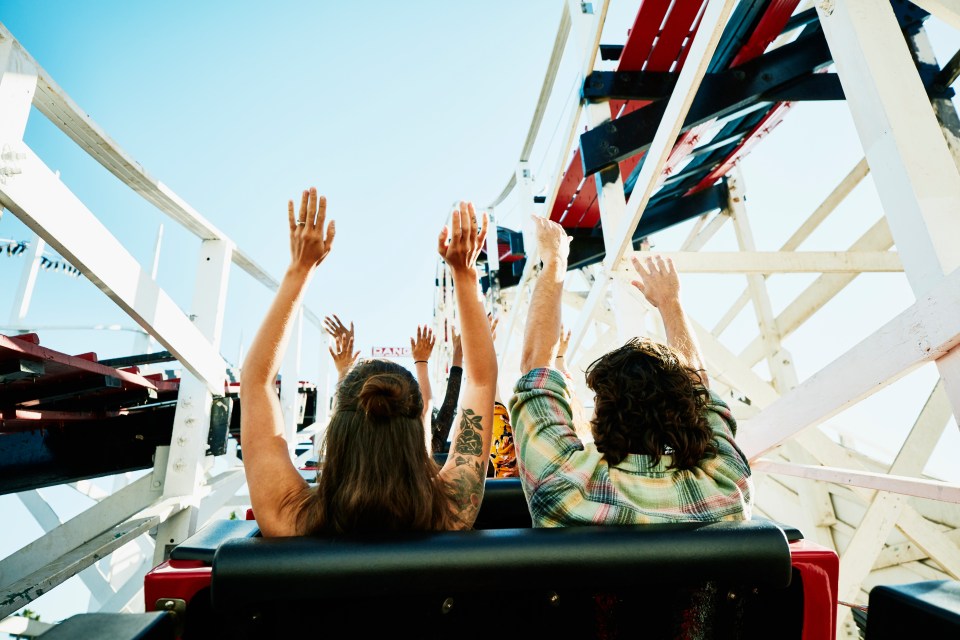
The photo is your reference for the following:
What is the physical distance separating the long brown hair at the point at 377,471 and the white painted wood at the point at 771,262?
122 cm

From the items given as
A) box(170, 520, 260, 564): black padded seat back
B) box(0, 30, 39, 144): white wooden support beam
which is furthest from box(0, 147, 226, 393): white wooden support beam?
box(170, 520, 260, 564): black padded seat back

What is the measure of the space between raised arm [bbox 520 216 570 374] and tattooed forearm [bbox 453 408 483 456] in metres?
0.15

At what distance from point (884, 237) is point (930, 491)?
2056 mm

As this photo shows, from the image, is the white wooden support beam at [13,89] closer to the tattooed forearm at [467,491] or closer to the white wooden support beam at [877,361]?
the tattooed forearm at [467,491]

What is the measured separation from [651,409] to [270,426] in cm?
73

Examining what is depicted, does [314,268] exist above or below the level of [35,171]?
below

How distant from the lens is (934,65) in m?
2.05

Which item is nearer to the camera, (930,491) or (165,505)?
(930,491)

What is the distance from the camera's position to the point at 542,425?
958 mm

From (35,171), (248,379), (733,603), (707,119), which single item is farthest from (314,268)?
(707,119)

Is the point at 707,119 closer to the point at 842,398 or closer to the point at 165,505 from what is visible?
the point at 842,398

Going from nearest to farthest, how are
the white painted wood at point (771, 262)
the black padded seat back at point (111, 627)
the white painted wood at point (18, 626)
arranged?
1. the black padded seat back at point (111, 627)
2. the white painted wood at point (18, 626)
3. the white painted wood at point (771, 262)

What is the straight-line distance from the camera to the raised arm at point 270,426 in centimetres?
89

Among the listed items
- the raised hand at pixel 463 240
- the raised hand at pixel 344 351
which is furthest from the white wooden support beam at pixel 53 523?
the raised hand at pixel 463 240
